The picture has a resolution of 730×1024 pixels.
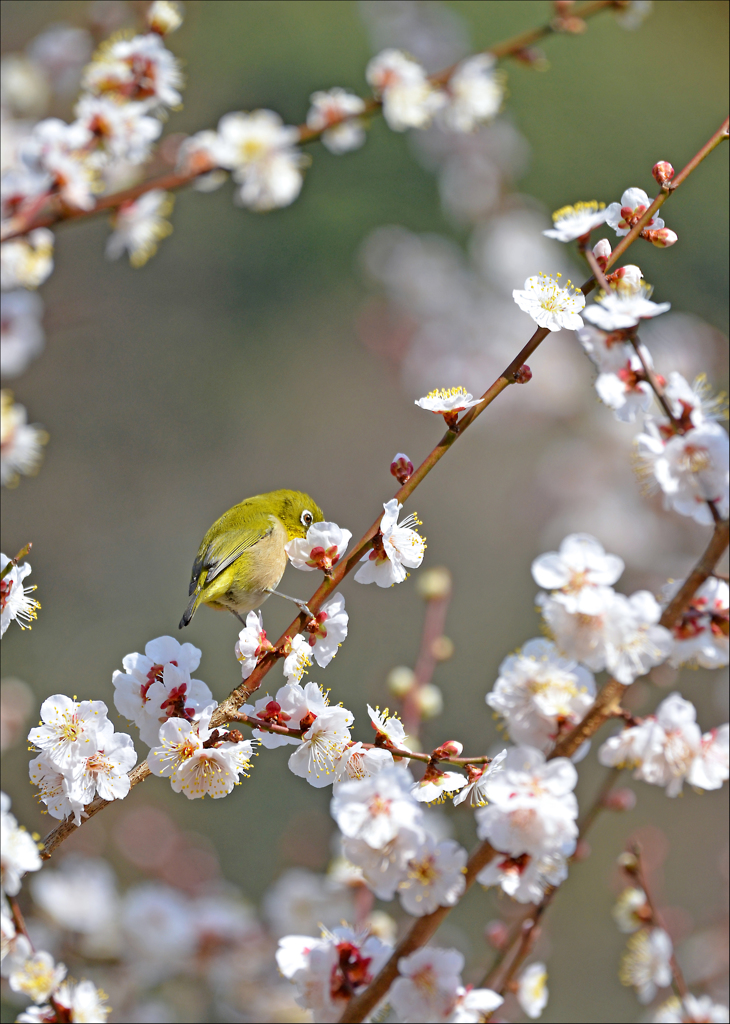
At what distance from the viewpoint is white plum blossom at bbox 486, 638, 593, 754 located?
103 centimetres

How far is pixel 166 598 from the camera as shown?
526 centimetres

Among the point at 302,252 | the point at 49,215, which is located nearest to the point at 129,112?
the point at 49,215

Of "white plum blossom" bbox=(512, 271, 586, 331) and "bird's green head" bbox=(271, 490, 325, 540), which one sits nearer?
"white plum blossom" bbox=(512, 271, 586, 331)

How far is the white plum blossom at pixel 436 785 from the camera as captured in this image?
95 cm

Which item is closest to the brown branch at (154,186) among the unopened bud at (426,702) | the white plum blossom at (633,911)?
the unopened bud at (426,702)

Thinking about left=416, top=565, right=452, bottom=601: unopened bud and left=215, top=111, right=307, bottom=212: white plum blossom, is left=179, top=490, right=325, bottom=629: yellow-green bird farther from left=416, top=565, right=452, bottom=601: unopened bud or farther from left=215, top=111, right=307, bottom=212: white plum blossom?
left=215, top=111, right=307, bottom=212: white plum blossom

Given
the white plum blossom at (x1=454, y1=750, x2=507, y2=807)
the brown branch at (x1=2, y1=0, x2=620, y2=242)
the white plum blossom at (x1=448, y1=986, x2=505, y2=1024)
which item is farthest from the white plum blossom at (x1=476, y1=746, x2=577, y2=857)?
the brown branch at (x1=2, y1=0, x2=620, y2=242)

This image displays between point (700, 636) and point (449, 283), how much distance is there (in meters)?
3.59

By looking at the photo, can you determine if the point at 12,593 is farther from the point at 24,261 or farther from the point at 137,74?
the point at 137,74

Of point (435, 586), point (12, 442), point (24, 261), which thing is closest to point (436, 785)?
point (435, 586)

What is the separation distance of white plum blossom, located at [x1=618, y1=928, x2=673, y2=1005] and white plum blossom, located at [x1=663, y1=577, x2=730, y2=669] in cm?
69

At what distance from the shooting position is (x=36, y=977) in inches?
38.1

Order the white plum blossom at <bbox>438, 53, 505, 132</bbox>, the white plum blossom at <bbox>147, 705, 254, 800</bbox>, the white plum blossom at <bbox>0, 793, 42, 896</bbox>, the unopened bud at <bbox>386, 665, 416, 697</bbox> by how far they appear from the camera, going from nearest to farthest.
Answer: the white plum blossom at <bbox>0, 793, 42, 896</bbox> → the white plum blossom at <bbox>147, 705, 254, 800</bbox> → the unopened bud at <bbox>386, 665, 416, 697</bbox> → the white plum blossom at <bbox>438, 53, 505, 132</bbox>

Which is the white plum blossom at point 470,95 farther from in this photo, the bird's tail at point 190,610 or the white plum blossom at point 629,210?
the bird's tail at point 190,610
